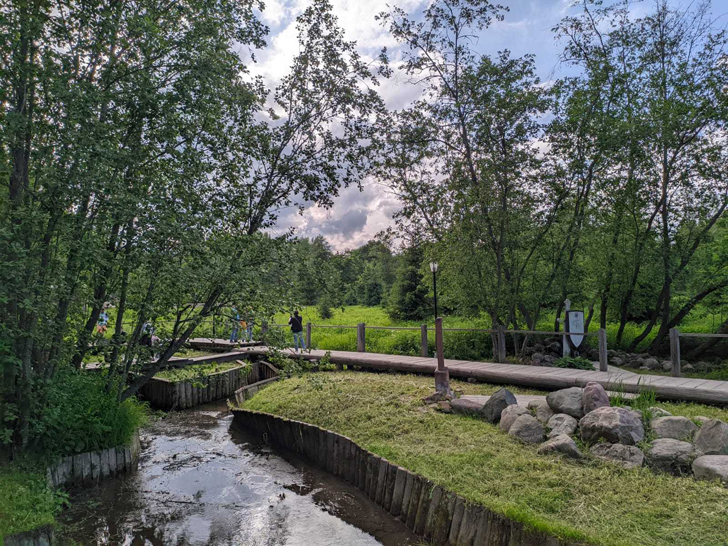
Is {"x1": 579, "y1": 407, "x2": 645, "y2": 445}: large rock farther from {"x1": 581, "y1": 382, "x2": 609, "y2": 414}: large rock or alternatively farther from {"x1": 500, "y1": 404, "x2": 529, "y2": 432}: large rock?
{"x1": 500, "y1": 404, "x2": 529, "y2": 432}: large rock

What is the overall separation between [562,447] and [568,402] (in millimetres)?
1063

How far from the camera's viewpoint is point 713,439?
15.9 ft

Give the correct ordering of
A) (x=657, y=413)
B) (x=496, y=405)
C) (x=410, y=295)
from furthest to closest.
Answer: (x=410, y=295), (x=496, y=405), (x=657, y=413)

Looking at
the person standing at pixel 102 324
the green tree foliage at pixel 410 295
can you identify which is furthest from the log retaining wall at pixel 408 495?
the green tree foliage at pixel 410 295

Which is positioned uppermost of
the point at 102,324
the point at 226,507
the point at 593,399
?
the point at 102,324

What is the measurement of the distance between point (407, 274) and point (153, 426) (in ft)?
47.7

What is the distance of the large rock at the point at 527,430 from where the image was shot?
5770mm

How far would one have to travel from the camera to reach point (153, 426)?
9.94 metres

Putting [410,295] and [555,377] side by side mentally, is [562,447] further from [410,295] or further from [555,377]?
[410,295]

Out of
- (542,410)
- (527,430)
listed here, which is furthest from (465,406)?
(527,430)

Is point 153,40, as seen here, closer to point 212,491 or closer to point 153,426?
point 212,491

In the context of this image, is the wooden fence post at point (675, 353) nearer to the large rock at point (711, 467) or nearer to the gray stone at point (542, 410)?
the gray stone at point (542, 410)

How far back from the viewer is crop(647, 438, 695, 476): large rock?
4.78m

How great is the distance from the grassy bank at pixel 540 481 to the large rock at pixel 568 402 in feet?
2.69
